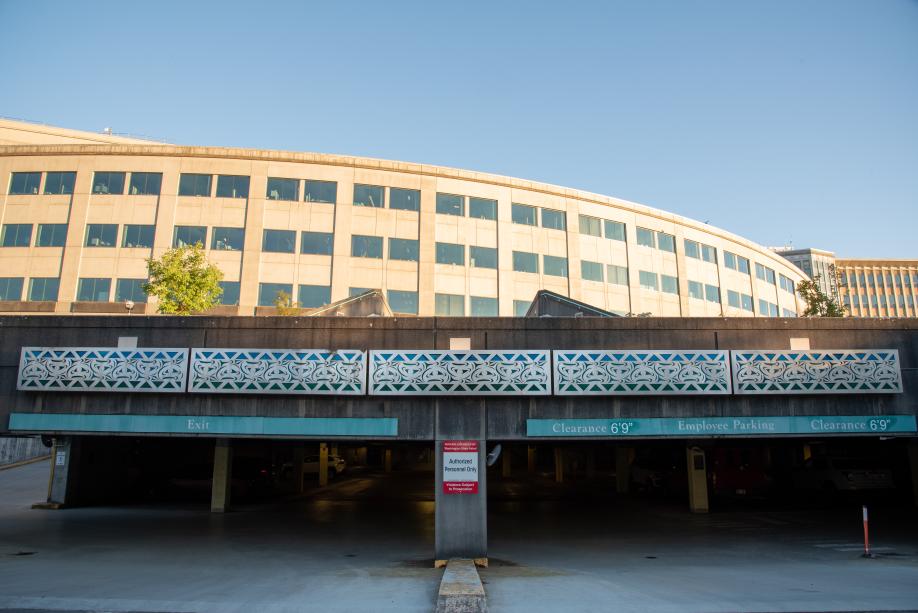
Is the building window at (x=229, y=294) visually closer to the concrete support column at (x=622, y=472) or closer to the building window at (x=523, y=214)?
the building window at (x=523, y=214)

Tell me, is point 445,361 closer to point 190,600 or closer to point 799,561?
point 190,600

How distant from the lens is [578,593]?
11.2 m

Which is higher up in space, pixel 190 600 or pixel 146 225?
pixel 146 225

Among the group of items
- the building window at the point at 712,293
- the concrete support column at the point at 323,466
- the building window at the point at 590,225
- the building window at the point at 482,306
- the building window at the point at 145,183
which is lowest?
the concrete support column at the point at 323,466

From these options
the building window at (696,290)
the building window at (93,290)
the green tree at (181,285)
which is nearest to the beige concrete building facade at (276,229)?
the building window at (93,290)

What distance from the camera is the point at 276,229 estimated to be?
4144 cm

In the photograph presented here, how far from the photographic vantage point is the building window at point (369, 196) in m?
42.7

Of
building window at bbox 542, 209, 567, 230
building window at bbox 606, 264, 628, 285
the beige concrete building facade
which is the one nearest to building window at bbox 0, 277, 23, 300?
the beige concrete building facade

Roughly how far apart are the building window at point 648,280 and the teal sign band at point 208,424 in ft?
125

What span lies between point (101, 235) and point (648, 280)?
39389mm

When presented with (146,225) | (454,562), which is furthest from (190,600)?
(146,225)

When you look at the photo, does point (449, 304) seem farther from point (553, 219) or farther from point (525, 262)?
point (553, 219)

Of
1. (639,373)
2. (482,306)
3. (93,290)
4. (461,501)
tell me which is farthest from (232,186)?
(639,373)

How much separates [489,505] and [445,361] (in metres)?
14.2
